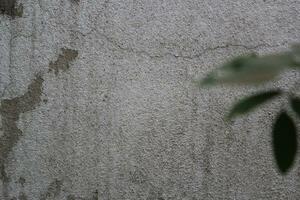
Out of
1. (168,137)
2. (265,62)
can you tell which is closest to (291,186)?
(168,137)

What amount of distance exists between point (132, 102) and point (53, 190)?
49 cm

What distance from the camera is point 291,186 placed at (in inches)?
69.9

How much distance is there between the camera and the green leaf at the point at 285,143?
2.38 ft

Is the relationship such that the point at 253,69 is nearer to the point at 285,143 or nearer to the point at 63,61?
the point at 285,143

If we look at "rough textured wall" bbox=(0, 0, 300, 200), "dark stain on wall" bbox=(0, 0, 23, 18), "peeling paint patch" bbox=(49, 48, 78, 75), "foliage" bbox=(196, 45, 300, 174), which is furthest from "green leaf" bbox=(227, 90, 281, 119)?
"dark stain on wall" bbox=(0, 0, 23, 18)

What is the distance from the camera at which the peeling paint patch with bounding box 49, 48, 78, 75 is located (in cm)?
187

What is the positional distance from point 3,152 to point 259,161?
1035 millimetres

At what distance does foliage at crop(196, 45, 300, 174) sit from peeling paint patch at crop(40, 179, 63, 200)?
131cm

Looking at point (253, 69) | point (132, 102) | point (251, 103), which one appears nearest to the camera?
point (253, 69)

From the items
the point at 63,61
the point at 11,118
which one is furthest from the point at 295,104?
the point at 11,118

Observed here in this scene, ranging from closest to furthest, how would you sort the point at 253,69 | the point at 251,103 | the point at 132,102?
1. the point at 253,69
2. the point at 251,103
3. the point at 132,102

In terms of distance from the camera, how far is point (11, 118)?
6.23 feet

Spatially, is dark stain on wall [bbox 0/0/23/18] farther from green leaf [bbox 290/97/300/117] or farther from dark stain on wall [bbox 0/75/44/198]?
green leaf [bbox 290/97/300/117]

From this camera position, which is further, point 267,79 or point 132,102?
point 132,102
